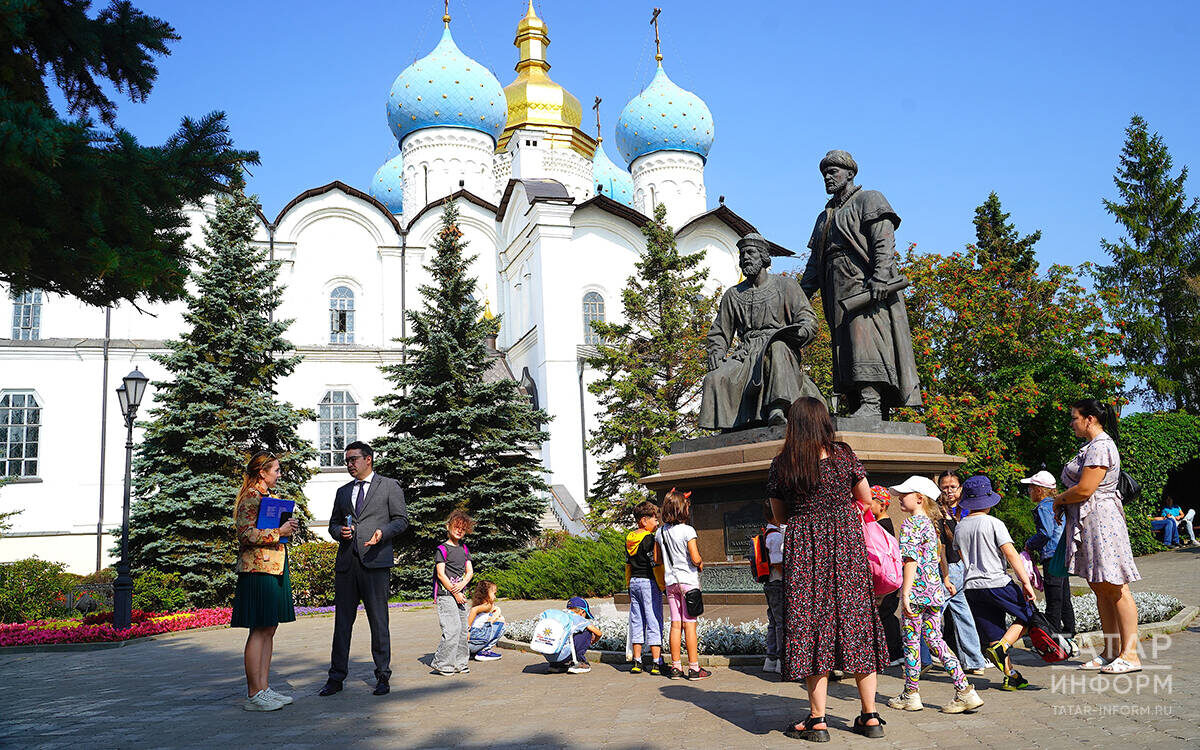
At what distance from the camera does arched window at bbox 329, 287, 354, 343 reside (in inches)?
1341

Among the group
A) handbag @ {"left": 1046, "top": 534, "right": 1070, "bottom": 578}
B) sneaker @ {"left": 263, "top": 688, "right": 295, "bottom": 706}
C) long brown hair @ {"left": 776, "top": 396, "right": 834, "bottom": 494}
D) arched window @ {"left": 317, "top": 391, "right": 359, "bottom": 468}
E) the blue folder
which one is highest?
arched window @ {"left": 317, "top": 391, "right": 359, "bottom": 468}

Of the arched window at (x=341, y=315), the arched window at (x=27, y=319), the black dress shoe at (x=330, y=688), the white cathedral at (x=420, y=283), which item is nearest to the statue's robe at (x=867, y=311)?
the black dress shoe at (x=330, y=688)

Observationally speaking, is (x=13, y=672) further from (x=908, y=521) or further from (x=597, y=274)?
(x=597, y=274)

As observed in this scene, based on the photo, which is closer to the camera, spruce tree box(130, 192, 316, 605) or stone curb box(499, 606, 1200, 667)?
stone curb box(499, 606, 1200, 667)

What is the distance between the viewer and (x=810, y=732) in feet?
15.6

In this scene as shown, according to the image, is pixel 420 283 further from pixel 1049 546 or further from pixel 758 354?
pixel 1049 546

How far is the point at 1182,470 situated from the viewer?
29281 mm

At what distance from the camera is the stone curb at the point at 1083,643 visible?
716 cm

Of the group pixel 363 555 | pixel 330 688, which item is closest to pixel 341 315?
pixel 363 555

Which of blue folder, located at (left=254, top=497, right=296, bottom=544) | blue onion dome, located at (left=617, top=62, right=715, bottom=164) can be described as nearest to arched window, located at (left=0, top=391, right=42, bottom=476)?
blue onion dome, located at (left=617, top=62, right=715, bottom=164)

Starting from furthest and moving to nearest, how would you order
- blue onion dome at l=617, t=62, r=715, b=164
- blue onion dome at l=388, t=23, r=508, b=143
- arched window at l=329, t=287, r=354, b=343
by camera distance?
blue onion dome at l=617, t=62, r=715, b=164, blue onion dome at l=388, t=23, r=508, b=143, arched window at l=329, t=287, r=354, b=343

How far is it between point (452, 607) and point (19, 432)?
27.9 m

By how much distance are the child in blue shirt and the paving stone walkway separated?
0.55 metres

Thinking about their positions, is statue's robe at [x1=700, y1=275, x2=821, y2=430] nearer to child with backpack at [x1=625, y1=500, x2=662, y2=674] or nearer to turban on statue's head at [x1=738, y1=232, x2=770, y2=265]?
turban on statue's head at [x1=738, y1=232, x2=770, y2=265]
